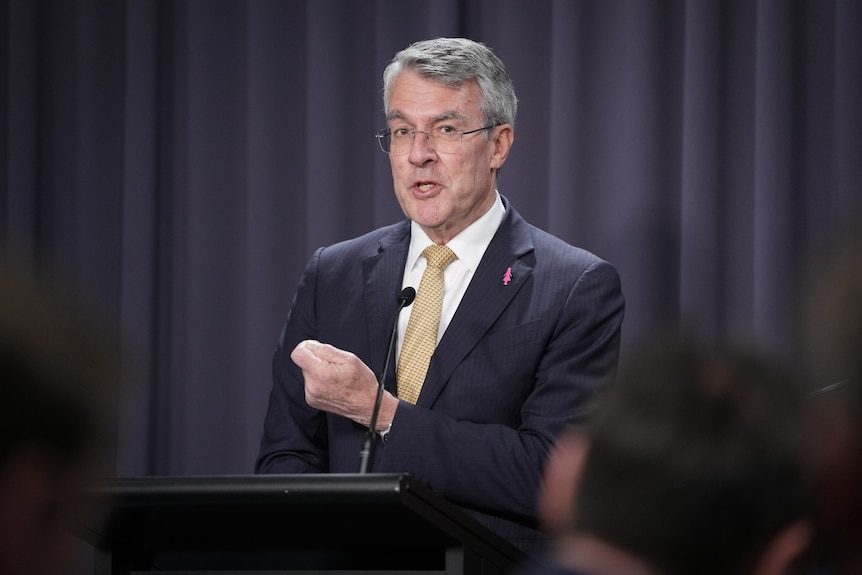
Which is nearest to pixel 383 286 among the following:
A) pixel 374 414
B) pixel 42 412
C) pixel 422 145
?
pixel 422 145

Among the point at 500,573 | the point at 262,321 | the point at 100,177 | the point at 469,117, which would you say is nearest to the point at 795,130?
the point at 469,117

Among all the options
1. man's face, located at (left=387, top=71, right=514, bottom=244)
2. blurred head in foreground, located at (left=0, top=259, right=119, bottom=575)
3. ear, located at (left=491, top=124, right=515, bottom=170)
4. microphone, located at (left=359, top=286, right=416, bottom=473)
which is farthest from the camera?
ear, located at (left=491, top=124, right=515, bottom=170)

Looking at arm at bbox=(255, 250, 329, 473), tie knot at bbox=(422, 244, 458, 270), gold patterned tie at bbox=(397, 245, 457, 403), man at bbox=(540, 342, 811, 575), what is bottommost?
arm at bbox=(255, 250, 329, 473)

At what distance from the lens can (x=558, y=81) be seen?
3.87 m

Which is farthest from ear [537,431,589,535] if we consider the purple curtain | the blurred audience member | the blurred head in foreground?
the purple curtain

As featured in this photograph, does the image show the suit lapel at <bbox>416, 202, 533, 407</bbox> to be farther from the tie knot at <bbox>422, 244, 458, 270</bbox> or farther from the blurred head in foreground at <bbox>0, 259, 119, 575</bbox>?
the blurred head in foreground at <bbox>0, 259, 119, 575</bbox>

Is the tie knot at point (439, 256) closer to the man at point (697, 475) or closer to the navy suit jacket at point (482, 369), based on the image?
the navy suit jacket at point (482, 369)

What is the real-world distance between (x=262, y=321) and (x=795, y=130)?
6.06ft

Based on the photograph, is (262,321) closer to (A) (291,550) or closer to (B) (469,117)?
(B) (469,117)

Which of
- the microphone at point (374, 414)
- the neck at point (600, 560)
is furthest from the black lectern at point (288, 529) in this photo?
the neck at point (600, 560)

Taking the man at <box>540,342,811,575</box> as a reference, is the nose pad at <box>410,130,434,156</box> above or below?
below

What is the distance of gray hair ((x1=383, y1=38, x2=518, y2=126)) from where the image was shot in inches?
121

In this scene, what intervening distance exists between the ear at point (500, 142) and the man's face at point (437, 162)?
0.07 meters

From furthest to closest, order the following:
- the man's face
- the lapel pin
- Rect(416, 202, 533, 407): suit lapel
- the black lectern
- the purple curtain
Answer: the purple curtain, the man's face, the lapel pin, Rect(416, 202, 533, 407): suit lapel, the black lectern
